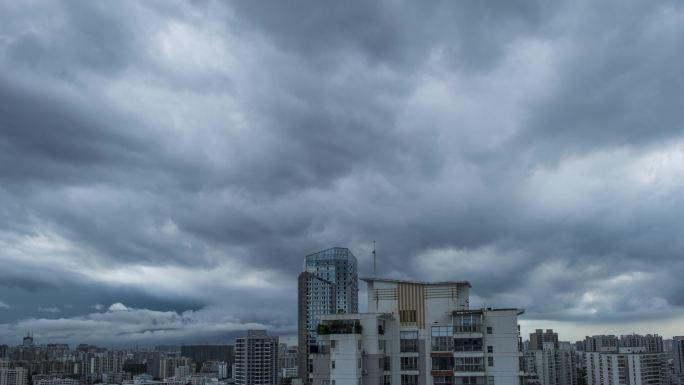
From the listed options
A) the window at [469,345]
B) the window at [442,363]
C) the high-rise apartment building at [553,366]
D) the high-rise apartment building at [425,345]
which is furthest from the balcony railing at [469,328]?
the high-rise apartment building at [553,366]

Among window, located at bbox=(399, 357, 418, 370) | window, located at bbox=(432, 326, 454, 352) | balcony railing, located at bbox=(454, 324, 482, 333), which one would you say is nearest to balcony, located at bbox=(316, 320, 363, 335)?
window, located at bbox=(399, 357, 418, 370)

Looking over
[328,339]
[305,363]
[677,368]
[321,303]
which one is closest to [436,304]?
[328,339]

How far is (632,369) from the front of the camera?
5861 inches

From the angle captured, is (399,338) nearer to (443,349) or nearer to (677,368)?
(443,349)

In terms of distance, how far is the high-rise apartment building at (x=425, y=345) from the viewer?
45031 mm

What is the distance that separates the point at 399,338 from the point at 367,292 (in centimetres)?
443

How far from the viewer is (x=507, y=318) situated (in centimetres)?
4544

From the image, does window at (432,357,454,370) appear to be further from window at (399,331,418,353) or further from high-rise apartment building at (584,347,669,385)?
high-rise apartment building at (584,347,669,385)

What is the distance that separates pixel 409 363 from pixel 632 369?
405 feet

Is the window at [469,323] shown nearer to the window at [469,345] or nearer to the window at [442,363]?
the window at [469,345]

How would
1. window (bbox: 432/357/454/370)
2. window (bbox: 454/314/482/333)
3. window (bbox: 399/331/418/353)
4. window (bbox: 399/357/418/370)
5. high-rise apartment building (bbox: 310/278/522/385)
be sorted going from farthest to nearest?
window (bbox: 399/331/418/353)
window (bbox: 399/357/418/370)
window (bbox: 432/357/454/370)
window (bbox: 454/314/482/333)
high-rise apartment building (bbox: 310/278/522/385)

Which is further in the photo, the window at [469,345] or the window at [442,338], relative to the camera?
the window at [442,338]

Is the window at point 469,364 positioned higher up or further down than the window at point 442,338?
further down

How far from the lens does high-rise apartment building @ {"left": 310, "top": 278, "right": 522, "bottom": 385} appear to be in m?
45.0
